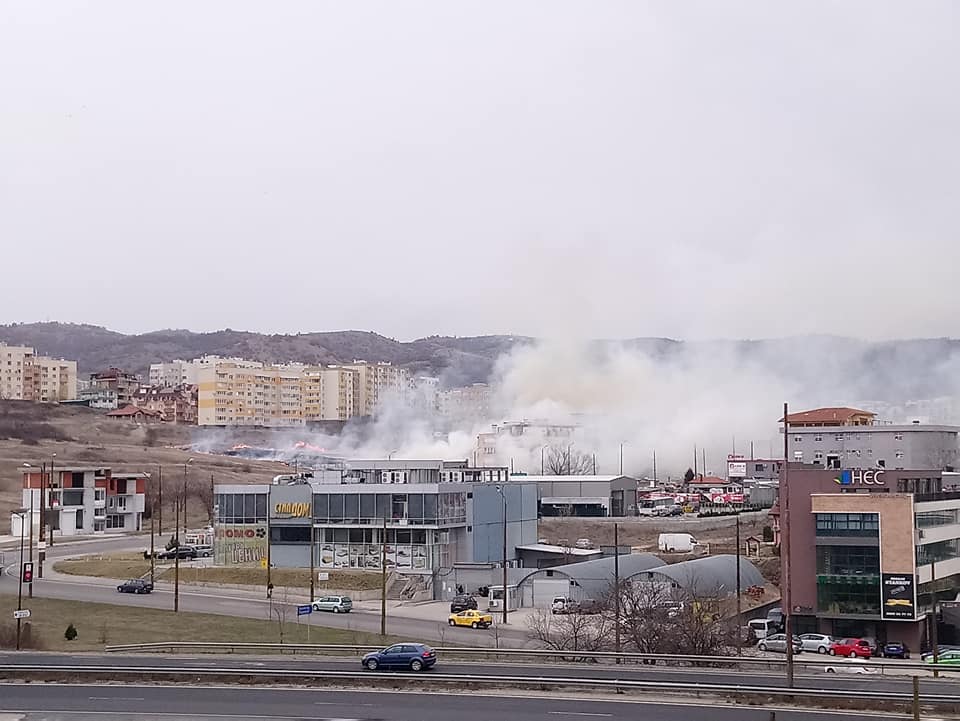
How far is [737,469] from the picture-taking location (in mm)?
124812

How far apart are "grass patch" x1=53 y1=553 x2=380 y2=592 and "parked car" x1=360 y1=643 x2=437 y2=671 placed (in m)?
25.7

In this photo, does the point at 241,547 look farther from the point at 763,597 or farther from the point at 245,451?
the point at 245,451

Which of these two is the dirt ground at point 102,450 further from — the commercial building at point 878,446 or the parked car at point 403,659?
the parked car at point 403,659

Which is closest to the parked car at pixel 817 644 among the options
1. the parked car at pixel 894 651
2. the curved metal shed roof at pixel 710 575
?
the parked car at pixel 894 651

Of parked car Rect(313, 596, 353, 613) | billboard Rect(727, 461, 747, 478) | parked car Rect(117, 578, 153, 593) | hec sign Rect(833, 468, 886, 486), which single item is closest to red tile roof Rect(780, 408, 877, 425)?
billboard Rect(727, 461, 747, 478)

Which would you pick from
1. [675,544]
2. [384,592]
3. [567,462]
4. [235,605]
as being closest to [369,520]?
[235,605]

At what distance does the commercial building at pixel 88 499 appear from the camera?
270 feet

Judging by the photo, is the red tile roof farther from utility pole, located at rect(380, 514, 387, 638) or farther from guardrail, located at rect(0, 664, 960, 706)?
guardrail, located at rect(0, 664, 960, 706)

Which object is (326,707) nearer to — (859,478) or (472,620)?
(472,620)

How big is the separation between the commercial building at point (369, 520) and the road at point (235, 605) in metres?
5.17

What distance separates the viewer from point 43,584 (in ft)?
176

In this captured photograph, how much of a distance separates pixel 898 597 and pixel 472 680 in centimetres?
2691

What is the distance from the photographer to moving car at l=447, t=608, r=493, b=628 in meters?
45.0

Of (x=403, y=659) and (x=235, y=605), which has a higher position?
(x=403, y=659)
